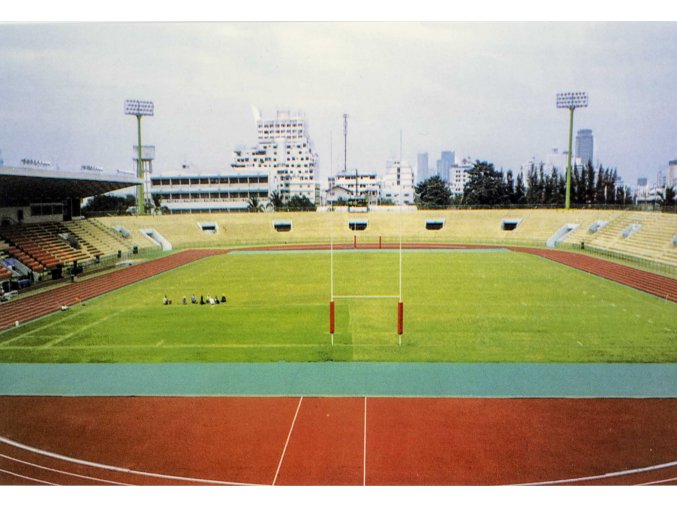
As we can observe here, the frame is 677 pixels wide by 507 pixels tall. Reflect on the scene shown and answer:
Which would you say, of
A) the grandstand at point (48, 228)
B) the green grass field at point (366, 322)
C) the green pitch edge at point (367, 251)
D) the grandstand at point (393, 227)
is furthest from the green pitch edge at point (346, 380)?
the grandstand at point (393, 227)

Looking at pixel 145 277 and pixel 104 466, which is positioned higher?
pixel 145 277

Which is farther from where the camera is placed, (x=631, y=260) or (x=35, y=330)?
(x=631, y=260)

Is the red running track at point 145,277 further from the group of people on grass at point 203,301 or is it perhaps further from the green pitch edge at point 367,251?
the group of people on grass at point 203,301

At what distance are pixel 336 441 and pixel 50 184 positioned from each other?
27.5 metres

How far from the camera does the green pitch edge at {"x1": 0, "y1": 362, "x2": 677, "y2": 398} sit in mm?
11477

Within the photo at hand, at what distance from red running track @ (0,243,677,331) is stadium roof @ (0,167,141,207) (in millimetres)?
5833

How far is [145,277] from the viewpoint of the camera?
93.5 ft

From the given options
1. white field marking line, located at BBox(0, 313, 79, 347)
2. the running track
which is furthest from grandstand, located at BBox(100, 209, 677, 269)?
the running track

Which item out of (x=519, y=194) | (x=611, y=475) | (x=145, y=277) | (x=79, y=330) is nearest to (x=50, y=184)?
(x=145, y=277)

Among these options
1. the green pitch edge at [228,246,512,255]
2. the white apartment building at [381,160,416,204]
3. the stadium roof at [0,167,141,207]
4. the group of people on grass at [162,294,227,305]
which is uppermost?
the white apartment building at [381,160,416,204]

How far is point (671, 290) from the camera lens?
2248cm

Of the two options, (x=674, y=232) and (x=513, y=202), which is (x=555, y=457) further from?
(x=513, y=202)

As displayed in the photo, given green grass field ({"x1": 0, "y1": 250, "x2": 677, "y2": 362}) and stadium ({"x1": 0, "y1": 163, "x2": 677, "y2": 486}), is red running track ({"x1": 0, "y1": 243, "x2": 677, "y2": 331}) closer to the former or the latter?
stadium ({"x1": 0, "y1": 163, "x2": 677, "y2": 486})

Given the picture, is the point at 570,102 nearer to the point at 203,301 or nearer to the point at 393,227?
the point at 393,227
